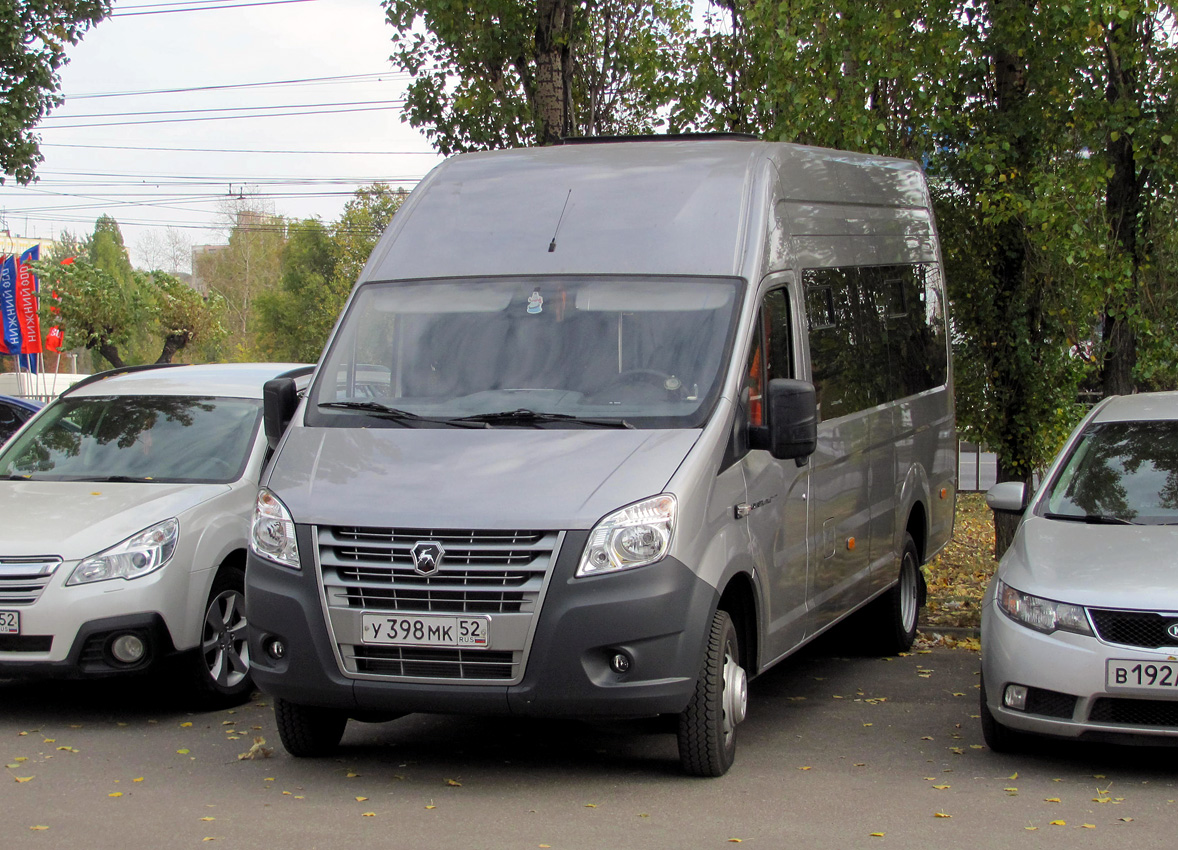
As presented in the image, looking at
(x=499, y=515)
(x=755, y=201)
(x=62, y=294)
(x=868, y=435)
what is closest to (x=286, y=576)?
(x=499, y=515)

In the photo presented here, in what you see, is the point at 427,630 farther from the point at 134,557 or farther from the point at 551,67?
the point at 551,67

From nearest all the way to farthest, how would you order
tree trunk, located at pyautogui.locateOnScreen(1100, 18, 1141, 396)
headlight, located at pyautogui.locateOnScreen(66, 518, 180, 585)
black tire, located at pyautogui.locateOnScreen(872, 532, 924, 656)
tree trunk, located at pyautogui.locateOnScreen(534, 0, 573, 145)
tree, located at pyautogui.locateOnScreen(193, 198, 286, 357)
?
1. headlight, located at pyautogui.locateOnScreen(66, 518, 180, 585)
2. black tire, located at pyautogui.locateOnScreen(872, 532, 924, 656)
3. tree trunk, located at pyautogui.locateOnScreen(1100, 18, 1141, 396)
4. tree trunk, located at pyautogui.locateOnScreen(534, 0, 573, 145)
5. tree, located at pyautogui.locateOnScreen(193, 198, 286, 357)

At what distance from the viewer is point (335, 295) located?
261ft

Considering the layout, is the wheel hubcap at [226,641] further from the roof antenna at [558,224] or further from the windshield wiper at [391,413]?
the roof antenna at [558,224]

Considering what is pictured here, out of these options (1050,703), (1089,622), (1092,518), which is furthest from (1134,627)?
(1092,518)

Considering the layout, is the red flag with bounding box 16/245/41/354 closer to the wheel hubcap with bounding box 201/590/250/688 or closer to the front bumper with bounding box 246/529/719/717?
the wheel hubcap with bounding box 201/590/250/688

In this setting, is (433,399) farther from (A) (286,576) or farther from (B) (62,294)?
(B) (62,294)

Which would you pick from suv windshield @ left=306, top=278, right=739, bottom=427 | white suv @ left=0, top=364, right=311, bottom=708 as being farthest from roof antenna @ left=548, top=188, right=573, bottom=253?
white suv @ left=0, top=364, right=311, bottom=708

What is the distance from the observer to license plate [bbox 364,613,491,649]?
18.8 feet

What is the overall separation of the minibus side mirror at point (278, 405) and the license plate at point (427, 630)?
144cm

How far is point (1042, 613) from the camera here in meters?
6.25

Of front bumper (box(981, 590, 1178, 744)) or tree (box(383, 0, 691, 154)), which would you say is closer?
front bumper (box(981, 590, 1178, 744))

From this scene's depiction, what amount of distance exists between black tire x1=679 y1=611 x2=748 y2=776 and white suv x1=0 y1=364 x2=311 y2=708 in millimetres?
2269

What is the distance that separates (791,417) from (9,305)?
46.3m
